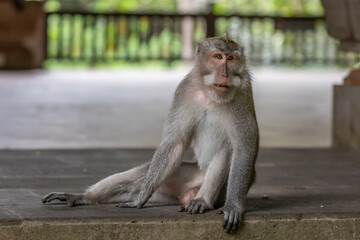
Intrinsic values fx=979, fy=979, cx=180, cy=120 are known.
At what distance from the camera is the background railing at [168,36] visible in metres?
23.5

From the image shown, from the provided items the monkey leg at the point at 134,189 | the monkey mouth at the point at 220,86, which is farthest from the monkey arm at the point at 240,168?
the monkey leg at the point at 134,189

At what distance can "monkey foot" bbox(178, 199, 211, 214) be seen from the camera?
4688mm

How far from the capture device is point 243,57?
4.75 metres

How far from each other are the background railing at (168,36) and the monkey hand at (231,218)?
18261mm

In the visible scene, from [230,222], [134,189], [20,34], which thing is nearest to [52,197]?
[134,189]

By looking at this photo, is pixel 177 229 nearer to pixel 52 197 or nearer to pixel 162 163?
pixel 162 163

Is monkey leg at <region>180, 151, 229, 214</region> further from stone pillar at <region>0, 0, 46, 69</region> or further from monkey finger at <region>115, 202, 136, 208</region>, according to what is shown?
stone pillar at <region>0, 0, 46, 69</region>

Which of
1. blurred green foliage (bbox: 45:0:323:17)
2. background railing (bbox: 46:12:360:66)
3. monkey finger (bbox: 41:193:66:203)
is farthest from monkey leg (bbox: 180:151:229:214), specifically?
blurred green foliage (bbox: 45:0:323:17)

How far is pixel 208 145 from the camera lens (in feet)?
16.1

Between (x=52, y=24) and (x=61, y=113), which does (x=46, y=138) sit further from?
(x=52, y=24)

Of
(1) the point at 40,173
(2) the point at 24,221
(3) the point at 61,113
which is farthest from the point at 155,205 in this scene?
(3) the point at 61,113

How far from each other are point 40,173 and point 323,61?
1958 cm

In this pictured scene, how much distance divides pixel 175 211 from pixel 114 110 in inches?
306

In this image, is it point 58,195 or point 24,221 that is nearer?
point 24,221
